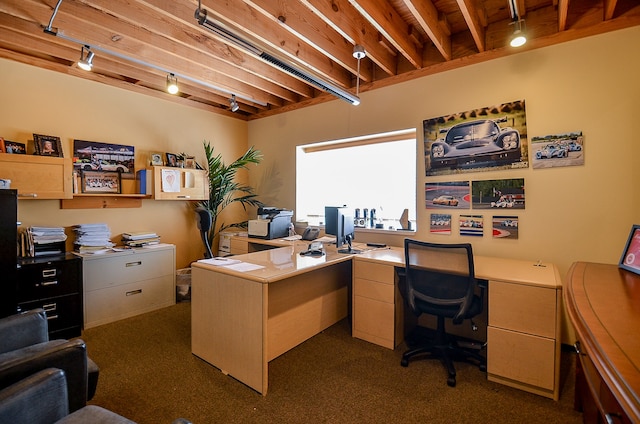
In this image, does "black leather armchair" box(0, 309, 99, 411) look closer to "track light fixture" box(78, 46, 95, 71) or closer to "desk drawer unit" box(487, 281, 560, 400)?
"track light fixture" box(78, 46, 95, 71)

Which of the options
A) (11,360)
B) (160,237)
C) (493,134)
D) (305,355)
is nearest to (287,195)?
(160,237)

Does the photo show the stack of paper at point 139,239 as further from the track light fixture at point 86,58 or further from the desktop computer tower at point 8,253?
the track light fixture at point 86,58

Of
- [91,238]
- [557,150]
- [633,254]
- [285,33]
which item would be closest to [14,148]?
[91,238]

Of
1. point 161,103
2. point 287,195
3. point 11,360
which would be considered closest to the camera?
point 11,360

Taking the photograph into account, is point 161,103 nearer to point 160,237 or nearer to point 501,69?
point 160,237

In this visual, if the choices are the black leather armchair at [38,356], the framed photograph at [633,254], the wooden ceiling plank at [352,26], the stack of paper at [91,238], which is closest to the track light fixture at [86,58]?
the stack of paper at [91,238]

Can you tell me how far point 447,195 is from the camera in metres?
3.03

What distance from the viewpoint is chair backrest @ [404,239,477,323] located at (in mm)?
2127

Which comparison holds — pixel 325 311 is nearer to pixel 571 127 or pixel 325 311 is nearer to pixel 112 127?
pixel 571 127

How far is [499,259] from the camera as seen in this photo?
2.67m

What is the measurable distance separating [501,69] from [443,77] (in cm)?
51

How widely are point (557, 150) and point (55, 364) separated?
3538 millimetres

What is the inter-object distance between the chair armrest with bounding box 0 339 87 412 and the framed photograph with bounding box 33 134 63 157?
95.9 inches

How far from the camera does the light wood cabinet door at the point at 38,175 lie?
8.85ft
